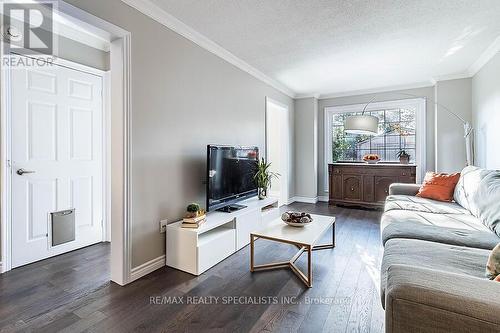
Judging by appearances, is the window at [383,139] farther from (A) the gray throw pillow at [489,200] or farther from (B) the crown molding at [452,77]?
(A) the gray throw pillow at [489,200]

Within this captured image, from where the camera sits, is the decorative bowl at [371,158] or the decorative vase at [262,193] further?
the decorative bowl at [371,158]

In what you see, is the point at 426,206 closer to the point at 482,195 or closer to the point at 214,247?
the point at 482,195

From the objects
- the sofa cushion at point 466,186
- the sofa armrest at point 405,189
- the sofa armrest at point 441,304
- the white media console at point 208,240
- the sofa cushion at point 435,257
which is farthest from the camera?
the sofa armrest at point 405,189

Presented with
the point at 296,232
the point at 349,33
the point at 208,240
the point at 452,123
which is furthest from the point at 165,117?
the point at 452,123

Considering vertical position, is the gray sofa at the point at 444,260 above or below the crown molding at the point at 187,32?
below

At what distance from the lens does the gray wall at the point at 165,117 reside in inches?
88.4

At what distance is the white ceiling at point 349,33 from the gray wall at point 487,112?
279mm

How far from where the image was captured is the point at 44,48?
8.72 feet

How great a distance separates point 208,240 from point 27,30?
8.72 feet

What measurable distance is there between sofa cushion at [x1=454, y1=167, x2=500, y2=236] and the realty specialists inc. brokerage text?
1.32 meters

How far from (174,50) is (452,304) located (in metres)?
2.81

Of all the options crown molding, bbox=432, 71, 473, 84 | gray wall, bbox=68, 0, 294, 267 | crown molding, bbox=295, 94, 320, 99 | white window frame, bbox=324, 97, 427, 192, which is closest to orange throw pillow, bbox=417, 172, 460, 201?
white window frame, bbox=324, 97, 427, 192

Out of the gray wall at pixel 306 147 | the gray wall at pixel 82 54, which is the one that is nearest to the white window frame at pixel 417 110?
the gray wall at pixel 306 147

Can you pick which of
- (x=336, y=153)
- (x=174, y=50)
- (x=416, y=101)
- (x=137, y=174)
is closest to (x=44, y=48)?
(x=174, y=50)
